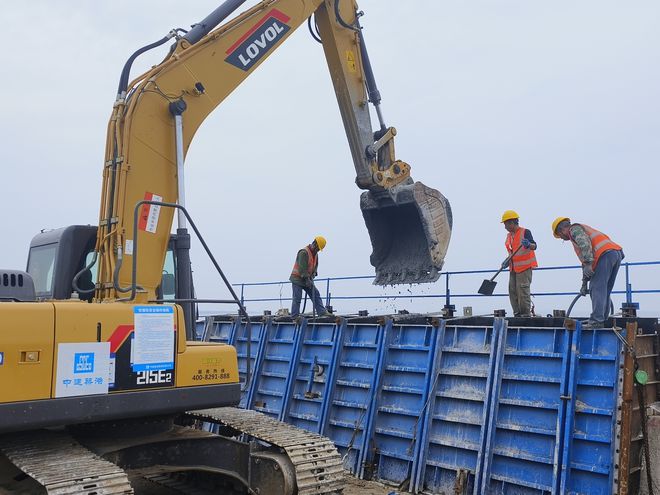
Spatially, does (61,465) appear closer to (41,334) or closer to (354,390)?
(41,334)

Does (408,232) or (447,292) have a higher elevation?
(408,232)

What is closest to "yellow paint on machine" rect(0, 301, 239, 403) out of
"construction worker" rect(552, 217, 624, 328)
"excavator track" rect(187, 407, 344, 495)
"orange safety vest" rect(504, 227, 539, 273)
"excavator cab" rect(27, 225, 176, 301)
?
"excavator cab" rect(27, 225, 176, 301)

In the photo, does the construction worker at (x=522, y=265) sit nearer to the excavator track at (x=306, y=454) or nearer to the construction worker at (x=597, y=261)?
the construction worker at (x=597, y=261)

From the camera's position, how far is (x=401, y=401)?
31.5ft

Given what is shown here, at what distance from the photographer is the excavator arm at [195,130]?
638 centimetres

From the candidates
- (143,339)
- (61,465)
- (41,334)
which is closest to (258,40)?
(143,339)

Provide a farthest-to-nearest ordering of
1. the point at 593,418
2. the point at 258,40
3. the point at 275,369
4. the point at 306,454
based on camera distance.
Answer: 1. the point at 275,369
2. the point at 258,40
3. the point at 593,418
4. the point at 306,454

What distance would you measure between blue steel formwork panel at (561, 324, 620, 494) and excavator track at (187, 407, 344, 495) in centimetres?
304

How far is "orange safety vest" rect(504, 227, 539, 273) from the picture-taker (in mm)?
10273

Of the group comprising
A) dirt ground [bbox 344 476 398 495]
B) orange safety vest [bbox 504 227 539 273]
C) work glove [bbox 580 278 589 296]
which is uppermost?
orange safety vest [bbox 504 227 539 273]

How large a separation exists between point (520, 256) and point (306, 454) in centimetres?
552

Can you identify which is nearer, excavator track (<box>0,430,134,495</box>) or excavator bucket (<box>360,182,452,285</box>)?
excavator track (<box>0,430,134,495</box>)

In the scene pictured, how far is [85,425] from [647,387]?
6.21 meters

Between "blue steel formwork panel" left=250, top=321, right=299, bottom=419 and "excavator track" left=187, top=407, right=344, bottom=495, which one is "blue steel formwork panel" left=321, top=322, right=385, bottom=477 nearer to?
"blue steel formwork panel" left=250, top=321, right=299, bottom=419
